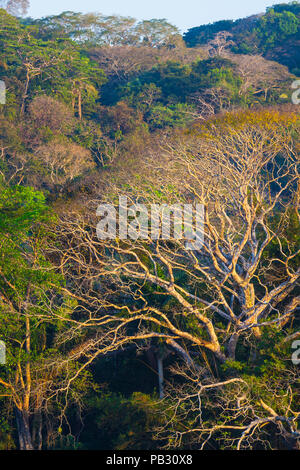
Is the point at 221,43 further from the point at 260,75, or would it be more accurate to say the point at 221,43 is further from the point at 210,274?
the point at 210,274

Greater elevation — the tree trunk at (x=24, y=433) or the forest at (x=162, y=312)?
the forest at (x=162, y=312)

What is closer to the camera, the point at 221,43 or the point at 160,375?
the point at 160,375

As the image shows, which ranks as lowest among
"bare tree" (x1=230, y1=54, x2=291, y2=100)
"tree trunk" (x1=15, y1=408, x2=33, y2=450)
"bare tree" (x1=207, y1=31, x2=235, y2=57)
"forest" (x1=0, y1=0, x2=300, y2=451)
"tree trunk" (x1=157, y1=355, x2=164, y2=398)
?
"tree trunk" (x1=15, y1=408, x2=33, y2=450)

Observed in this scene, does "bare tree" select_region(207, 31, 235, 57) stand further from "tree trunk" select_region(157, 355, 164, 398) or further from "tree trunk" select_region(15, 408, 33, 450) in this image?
"tree trunk" select_region(15, 408, 33, 450)

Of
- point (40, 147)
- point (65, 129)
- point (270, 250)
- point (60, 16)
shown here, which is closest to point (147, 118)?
point (65, 129)

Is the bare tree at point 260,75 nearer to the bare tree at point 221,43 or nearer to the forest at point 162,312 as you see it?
the bare tree at point 221,43

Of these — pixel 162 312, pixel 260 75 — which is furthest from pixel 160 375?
pixel 260 75

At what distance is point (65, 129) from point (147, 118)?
497 cm

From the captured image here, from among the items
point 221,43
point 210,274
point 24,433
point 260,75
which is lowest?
point 24,433

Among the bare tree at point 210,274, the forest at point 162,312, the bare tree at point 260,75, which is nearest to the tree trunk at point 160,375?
the forest at point 162,312

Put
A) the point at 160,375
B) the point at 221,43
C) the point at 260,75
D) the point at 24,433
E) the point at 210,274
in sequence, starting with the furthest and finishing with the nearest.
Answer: the point at 221,43 → the point at 260,75 → the point at 210,274 → the point at 160,375 → the point at 24,433

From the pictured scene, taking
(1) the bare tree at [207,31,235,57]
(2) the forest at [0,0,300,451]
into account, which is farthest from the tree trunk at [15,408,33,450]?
(1) the bare tree at [207,31,235,57]
